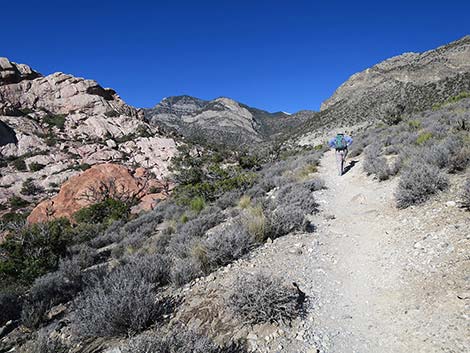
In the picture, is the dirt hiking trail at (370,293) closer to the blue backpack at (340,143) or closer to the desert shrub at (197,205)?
the blue backpack at (340,143)

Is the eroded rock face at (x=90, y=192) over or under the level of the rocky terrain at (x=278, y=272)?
over

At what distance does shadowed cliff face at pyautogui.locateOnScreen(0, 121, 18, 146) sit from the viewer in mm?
30291

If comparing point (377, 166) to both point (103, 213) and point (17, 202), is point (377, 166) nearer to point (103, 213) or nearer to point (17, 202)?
point (103, 213)

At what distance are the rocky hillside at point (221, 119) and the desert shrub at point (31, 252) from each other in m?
93.5

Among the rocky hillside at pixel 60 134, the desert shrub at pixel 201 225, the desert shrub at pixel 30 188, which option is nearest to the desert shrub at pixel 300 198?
the desert shrub at pixel 201 225

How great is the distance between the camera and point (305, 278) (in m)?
4.42

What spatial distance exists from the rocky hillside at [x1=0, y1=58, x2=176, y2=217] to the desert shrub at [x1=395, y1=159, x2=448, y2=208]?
2152 centimetres

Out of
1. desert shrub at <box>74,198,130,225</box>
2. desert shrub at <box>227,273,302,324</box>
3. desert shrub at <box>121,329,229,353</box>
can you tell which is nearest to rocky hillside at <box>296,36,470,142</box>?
desert shrub at <box>74,198,130,225</box>

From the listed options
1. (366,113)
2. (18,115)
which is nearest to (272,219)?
(18,115)

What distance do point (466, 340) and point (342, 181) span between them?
8.57m

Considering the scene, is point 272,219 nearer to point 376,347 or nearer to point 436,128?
point 376,347

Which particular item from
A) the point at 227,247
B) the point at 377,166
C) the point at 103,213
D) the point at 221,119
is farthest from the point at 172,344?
the point at 221,119

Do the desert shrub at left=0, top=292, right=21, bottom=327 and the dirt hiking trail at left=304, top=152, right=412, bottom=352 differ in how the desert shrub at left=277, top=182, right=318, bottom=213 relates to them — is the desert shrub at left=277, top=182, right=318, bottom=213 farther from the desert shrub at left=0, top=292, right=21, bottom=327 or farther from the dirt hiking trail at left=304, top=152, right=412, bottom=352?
the desert shrub at left=0, top=292, right=21, bottom=327

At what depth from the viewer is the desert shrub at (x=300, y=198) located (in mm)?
7652
